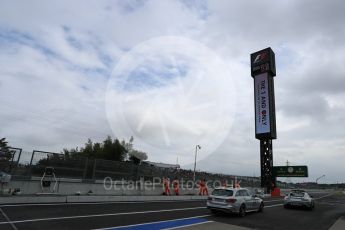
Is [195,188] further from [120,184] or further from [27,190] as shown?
[27,190]

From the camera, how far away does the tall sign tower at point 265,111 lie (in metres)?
50.8

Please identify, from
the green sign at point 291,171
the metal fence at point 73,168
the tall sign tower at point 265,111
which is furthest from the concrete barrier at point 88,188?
the green sign at point 291,171

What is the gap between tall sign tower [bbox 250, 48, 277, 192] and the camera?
50781mm

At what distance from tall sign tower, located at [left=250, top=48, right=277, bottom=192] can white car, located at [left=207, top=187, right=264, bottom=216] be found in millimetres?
33616

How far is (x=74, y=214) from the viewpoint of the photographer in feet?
45.8

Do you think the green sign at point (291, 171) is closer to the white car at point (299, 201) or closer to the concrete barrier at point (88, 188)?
the white car at point (299, 201)

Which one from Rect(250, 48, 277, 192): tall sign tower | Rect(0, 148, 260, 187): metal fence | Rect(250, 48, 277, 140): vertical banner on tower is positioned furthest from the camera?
Rect(250, 48, 277, 192): tall sign tower

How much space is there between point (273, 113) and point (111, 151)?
1276 inches

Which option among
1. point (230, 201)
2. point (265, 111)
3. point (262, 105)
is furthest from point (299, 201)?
point (262, 105)

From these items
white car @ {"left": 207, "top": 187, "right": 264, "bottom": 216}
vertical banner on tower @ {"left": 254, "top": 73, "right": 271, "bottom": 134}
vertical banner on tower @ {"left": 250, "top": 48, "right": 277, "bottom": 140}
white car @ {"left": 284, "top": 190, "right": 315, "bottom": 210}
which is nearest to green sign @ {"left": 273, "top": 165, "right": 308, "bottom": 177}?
vertical banner on tower @ {"left": 250, "top": 48, "right": 277, "bottom": 140}

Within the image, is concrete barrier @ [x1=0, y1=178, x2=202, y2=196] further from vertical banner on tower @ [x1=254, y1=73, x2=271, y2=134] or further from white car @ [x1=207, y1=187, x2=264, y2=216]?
vertical banner on tower @ [x1=254, y1=73, x2=271, y2=134]

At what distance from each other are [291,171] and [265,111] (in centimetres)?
1416

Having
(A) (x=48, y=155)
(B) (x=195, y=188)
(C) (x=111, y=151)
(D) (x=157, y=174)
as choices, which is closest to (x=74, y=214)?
(A) (x=48, y=155)

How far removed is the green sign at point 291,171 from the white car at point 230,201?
40.6 metres
